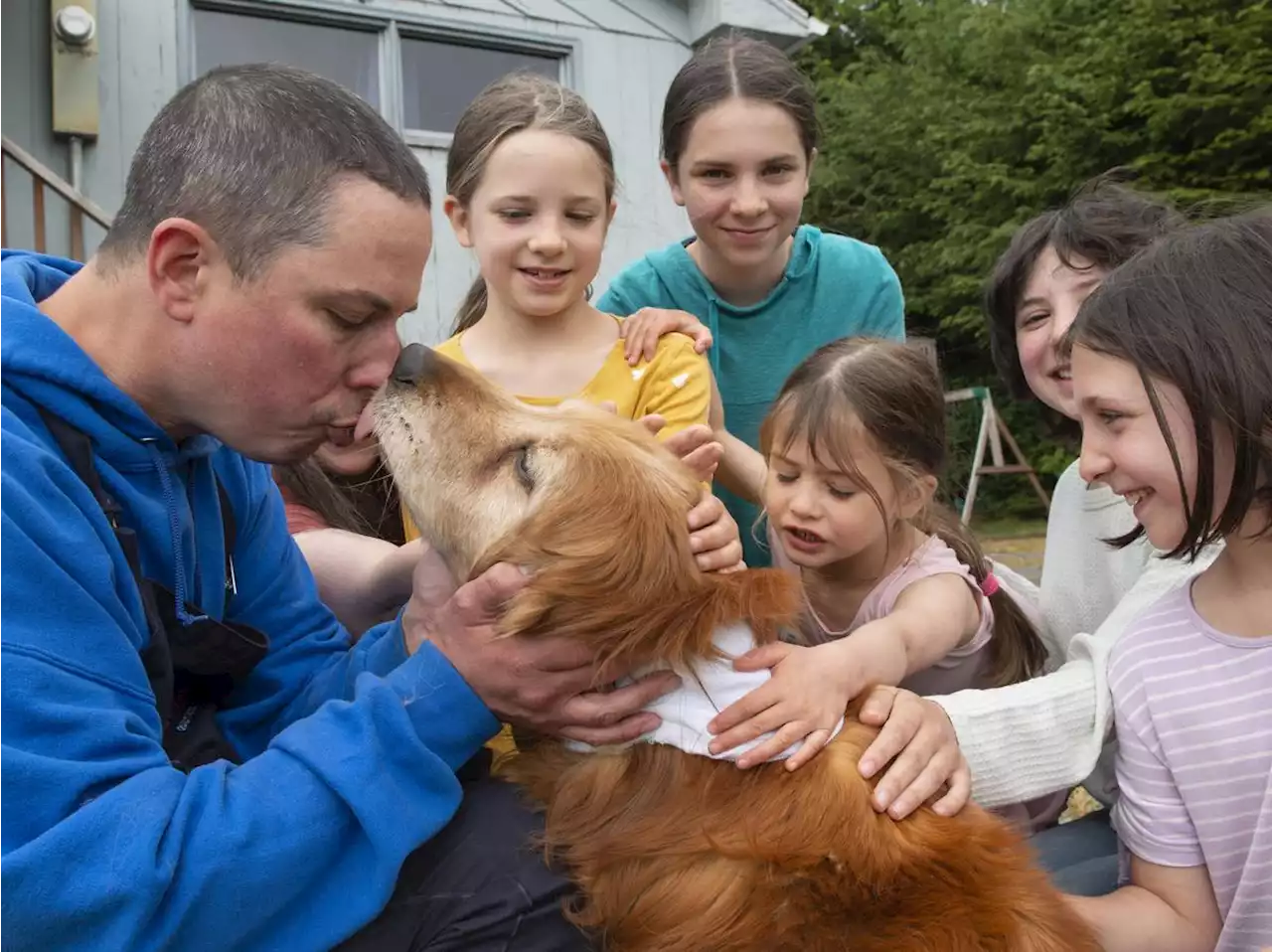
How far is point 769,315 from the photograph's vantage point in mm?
4012

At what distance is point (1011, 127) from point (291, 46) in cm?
1438

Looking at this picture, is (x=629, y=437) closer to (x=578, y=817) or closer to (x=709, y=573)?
(x=709, y=573)

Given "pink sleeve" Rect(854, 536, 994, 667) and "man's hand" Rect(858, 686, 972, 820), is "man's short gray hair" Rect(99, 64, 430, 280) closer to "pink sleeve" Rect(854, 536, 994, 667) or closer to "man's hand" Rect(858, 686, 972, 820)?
"man's hand" Rect(858, 686, 972, 820)

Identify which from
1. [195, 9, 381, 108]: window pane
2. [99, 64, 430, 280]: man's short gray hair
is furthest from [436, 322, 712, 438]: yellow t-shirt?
[195, 9, 381, 108]: window pane

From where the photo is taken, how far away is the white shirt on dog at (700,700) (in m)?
2.06

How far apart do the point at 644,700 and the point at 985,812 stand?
2.39 feet

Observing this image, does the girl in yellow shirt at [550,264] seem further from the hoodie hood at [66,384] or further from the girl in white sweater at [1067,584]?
the hoodie hood at [66,384]

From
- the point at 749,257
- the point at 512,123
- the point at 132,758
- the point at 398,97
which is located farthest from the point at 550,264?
the point at 398,97

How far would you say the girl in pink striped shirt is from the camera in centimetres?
214

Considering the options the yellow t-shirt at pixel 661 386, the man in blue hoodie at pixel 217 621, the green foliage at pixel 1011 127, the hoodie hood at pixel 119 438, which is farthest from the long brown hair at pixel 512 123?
the green foliage at pixel 1011 127

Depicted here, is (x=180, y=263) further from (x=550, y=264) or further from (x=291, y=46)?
(x=291, y=46)

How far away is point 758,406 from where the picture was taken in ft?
13.1

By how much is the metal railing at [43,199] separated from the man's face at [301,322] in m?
5.55

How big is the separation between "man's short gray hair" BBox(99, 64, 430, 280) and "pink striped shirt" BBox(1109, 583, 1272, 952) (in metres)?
1.86
